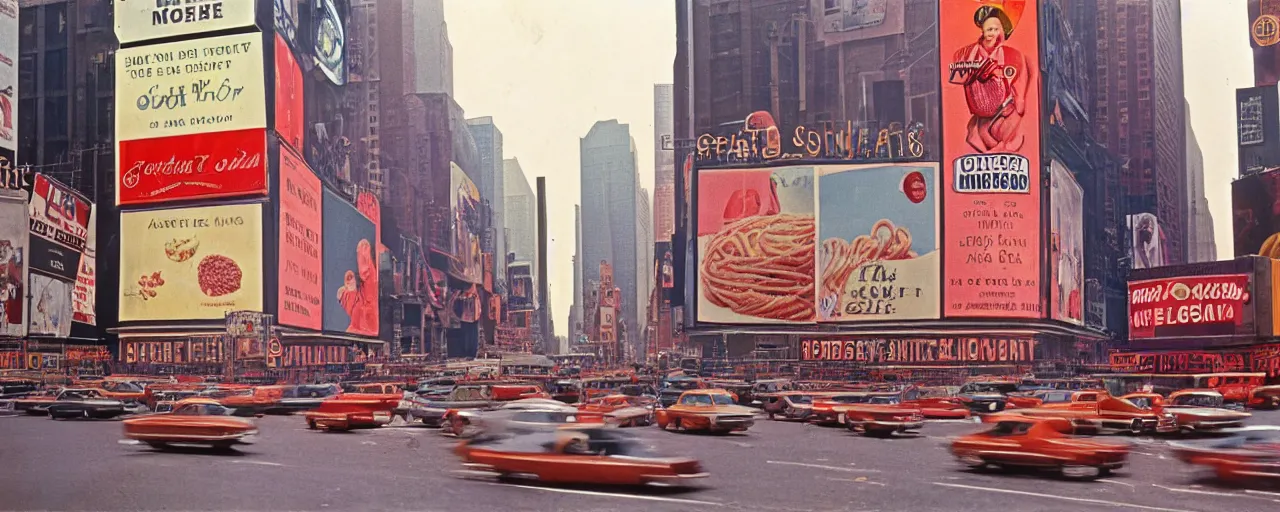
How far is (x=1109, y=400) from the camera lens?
1316 cm

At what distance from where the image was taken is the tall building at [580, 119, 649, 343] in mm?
12406

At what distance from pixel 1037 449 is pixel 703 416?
378 centimetres

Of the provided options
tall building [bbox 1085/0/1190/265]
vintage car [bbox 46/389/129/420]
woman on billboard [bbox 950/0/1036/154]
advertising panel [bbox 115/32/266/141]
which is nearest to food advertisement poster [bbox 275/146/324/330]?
advertising panel [bbox 115/32/266/141]

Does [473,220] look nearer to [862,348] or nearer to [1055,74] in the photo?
[862,348]

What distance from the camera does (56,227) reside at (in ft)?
47.0

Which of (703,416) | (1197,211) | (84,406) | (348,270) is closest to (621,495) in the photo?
(703,416)

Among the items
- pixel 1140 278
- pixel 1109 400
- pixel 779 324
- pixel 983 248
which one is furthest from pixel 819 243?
pixel 1109 400

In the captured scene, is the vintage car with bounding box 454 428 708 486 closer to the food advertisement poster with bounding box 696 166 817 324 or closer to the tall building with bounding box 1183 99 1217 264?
the tall building with bounding box 1183 99 1217 264

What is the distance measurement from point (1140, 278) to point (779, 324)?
8.72 m

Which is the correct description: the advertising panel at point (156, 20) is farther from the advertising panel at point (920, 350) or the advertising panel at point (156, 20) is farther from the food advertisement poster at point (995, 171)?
the food advertisement poster at point (995, 171)

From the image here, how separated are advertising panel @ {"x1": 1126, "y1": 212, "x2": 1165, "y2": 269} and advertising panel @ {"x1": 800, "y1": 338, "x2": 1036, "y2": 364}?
47.3 ft

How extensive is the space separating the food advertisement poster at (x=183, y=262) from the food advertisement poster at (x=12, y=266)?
1.17m

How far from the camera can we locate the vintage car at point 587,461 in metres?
8.95

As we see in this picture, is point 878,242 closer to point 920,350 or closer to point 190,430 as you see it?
point 920,350
